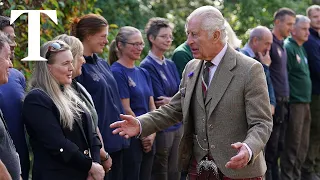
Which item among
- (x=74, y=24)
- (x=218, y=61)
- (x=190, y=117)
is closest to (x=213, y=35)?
(x=218, y=61)

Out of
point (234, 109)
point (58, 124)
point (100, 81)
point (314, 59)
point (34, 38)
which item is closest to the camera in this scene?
point (234, 109)

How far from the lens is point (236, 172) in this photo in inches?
243

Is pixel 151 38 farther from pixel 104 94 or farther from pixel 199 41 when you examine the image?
pixel 199 41

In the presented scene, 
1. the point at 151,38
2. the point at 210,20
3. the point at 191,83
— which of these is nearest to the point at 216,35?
the point at 210,20

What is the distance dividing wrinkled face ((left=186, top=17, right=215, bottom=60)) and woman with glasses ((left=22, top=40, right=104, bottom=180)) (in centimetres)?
135

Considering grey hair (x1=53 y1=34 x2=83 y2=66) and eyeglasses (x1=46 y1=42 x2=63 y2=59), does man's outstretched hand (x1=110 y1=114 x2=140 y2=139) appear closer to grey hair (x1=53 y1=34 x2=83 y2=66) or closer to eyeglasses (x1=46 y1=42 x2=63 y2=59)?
eyeglasses (x1=46 y1=42 x2=63 y2=59)

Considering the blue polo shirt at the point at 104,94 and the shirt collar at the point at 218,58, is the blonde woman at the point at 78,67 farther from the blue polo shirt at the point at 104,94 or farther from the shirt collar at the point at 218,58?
the shirt collar at the point at 218,58

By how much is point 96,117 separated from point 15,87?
1.03 m

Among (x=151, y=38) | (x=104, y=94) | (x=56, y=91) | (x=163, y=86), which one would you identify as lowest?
(x=163, y=86)

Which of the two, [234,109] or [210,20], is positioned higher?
[210,20]

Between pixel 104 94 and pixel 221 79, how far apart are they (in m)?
2.17

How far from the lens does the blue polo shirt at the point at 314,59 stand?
12297 mm

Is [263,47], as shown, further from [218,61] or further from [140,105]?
[218,61]

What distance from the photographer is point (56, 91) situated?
6.98 m
